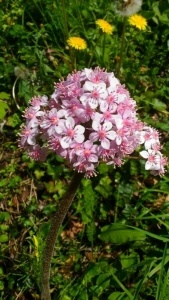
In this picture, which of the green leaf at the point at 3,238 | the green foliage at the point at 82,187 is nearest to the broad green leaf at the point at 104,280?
the green foliage at the point at 82,187

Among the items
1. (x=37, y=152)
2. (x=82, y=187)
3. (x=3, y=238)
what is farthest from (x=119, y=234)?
(x=37, y=152)

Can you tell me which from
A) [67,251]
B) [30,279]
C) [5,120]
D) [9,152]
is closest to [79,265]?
[67,251]

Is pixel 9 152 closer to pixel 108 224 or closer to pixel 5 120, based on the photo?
pixel 5 120

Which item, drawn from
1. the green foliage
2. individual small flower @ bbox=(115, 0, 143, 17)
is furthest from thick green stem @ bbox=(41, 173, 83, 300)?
individual small flower @ bbox=(115, 0, 143, 17)

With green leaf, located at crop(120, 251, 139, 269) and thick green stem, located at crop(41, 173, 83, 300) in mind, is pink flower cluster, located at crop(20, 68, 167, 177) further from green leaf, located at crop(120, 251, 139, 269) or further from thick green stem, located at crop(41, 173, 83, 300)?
green leaf, located at crop(120, 251, 139, 269)

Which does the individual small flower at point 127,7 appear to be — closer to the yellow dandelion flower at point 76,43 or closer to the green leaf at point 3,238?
the yellow dandelion flower at point 76,43

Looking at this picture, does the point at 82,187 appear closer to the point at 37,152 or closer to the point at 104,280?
the point at 104,280
